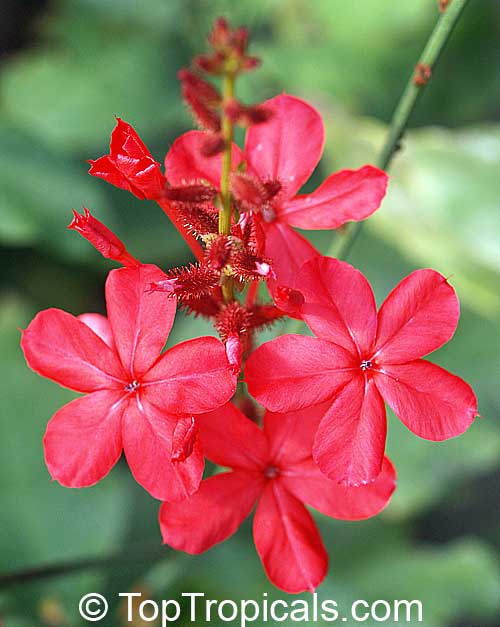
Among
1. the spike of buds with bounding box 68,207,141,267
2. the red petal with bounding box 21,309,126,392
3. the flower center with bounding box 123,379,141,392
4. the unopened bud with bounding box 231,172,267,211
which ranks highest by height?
the spike of buds with bounding box 68,207,141,267

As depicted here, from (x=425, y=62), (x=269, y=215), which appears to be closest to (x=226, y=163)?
(x=269, y=215)

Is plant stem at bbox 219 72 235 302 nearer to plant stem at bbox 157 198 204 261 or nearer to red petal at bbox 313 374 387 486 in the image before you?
plant stem at bbox 157 198 204 261

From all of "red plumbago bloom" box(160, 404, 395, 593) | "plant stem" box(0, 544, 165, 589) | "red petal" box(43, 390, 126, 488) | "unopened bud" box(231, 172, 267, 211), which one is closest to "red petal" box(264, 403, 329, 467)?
"red plumbago bloom" box(160, 404, 395, 593)

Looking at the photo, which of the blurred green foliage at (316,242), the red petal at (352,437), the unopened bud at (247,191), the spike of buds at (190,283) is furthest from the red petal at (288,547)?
the blurred green foliage at (316,242)

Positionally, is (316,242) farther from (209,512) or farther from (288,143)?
(209,512)

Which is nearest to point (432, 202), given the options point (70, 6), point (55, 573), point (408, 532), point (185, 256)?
point (185, 256)

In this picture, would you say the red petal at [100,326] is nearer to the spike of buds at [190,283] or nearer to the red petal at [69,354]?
the red petal at [69,354]
